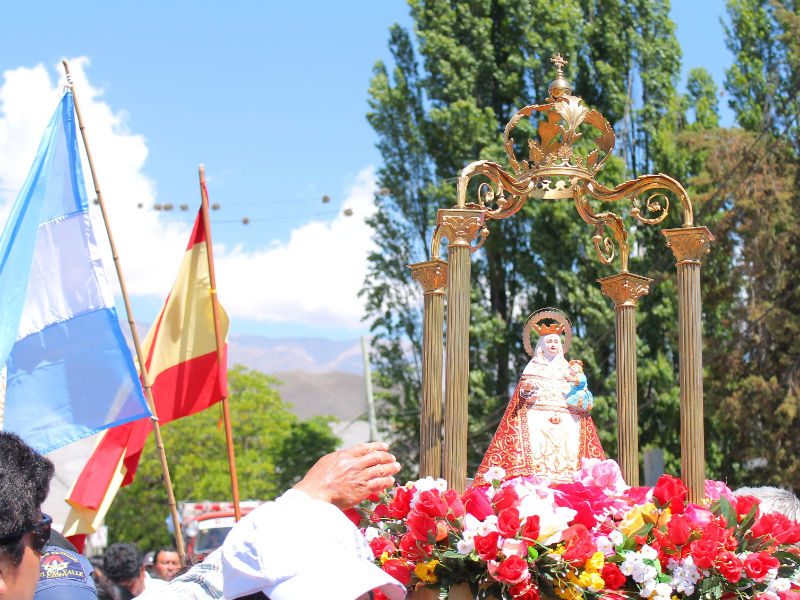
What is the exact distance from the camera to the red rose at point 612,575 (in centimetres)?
343

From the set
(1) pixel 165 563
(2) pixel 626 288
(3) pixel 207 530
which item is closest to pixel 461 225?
(2) pixel 626 288

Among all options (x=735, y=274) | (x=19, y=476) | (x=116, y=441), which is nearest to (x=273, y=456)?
(x=735, y=274)

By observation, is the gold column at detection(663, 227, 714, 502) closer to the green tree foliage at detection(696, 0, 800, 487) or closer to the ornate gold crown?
the ornate gold crown

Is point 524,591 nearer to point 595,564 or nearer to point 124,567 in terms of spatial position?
point 595,564

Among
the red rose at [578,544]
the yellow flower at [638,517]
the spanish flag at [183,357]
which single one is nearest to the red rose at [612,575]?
the red rose at [578,544]

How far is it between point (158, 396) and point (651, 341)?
10.3m

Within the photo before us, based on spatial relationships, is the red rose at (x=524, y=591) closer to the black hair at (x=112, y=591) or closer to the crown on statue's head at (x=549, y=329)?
the crown on statue's head at (x=549, y=329)

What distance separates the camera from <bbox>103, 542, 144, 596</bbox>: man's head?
6.03 meters

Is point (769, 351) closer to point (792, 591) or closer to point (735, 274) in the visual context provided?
point (735, 274)

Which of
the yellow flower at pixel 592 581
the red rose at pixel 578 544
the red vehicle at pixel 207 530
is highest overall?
the red rose at pixel 578 544

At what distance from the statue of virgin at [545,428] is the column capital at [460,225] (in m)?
0.88

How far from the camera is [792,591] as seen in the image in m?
3.47

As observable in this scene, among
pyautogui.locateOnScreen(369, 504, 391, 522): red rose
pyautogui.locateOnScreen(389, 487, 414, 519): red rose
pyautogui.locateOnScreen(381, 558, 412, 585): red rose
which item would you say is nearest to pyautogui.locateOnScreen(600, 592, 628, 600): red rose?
pyautogui.locateOnScreen(381, 558, 412, 585): red rose

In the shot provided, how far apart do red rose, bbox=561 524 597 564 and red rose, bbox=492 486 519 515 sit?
24 cm
